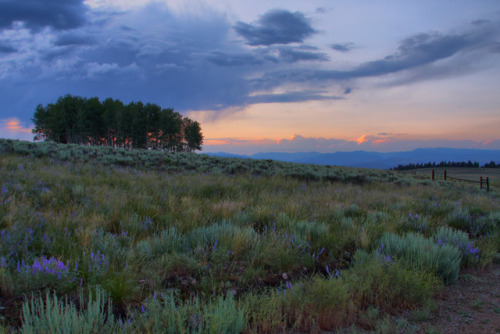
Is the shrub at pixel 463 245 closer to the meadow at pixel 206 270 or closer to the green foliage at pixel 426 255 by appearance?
the meadow at pixel 206 270

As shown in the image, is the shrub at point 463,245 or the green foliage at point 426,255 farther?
the shrub at point 463,245

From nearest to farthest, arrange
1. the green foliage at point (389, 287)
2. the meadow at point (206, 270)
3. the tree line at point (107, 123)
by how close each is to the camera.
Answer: the meadow at point (206, 270) < the green foliage at point (389, 287) < the tree line at point (107, 123)

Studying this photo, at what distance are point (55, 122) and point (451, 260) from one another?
81924 millimetres

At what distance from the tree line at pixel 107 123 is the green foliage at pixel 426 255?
7237 cm

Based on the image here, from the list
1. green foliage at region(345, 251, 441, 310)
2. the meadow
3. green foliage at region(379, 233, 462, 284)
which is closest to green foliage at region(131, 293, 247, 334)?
the meadow

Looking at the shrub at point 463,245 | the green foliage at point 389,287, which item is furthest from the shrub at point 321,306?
the shrub at point 463,245

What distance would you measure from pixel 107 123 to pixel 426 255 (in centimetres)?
7758

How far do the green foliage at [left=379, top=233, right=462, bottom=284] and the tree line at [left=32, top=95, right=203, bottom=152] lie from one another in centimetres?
7237

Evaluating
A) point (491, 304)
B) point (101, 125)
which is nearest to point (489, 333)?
point (491, 304)

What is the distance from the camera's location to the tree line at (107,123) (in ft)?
219

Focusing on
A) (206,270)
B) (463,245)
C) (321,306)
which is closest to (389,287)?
(321,306)

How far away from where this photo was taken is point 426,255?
3.43 metres

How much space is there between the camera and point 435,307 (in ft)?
8.61

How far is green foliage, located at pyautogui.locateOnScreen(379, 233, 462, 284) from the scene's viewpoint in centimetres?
333
